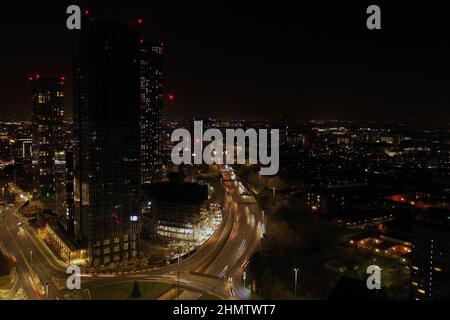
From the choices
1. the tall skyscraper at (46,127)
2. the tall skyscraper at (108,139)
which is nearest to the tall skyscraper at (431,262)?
the tall skyscraper at (108,139)

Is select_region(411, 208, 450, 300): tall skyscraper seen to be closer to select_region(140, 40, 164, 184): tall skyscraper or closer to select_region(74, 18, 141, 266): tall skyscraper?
select_region(74, 18, 141, 266): tall skyscraper

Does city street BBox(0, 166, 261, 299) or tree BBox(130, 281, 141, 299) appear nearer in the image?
tree BBox(130, 281, 141, 299)

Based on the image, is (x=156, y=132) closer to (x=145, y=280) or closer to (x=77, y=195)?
(x=77, y=195)

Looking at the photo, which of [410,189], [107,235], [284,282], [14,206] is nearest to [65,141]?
[14,206]

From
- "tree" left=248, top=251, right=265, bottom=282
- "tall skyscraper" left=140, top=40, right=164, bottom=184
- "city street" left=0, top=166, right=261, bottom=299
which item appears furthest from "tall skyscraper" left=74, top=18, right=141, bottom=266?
"tall skyscraper" left=140, top=40, right=164, bottom=184

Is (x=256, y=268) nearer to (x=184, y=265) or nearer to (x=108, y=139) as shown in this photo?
(x=184, y=265)
